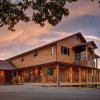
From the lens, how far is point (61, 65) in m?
37.3

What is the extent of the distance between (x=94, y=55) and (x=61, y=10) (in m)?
37.2

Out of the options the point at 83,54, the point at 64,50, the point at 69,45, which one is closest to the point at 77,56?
the point at 83,54

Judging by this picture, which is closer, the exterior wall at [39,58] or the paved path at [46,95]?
the paved path at [46,95]

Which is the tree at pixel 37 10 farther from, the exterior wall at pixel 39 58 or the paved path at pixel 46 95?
the exterior wall at pixel 39 58

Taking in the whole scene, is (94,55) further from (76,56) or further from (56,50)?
(56,50)

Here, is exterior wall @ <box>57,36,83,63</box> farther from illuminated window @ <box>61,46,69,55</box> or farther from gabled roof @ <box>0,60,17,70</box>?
gabled roof @ <box>0,60,17,70</box>

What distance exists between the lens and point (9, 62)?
53.2 m

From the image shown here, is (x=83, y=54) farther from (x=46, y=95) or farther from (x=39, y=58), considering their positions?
(x=46, y=95)

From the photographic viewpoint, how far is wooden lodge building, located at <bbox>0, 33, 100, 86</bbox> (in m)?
38.7

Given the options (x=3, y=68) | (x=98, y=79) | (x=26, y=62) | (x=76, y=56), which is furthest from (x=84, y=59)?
(x=3, y=68)

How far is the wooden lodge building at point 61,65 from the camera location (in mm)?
38688

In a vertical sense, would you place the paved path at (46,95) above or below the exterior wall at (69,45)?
below

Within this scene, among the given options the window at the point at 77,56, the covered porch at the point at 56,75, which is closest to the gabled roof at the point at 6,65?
the covered porch at the point at 56,75

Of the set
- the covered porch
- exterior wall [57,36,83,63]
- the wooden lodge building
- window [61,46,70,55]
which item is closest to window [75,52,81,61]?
the wooden lodge building
